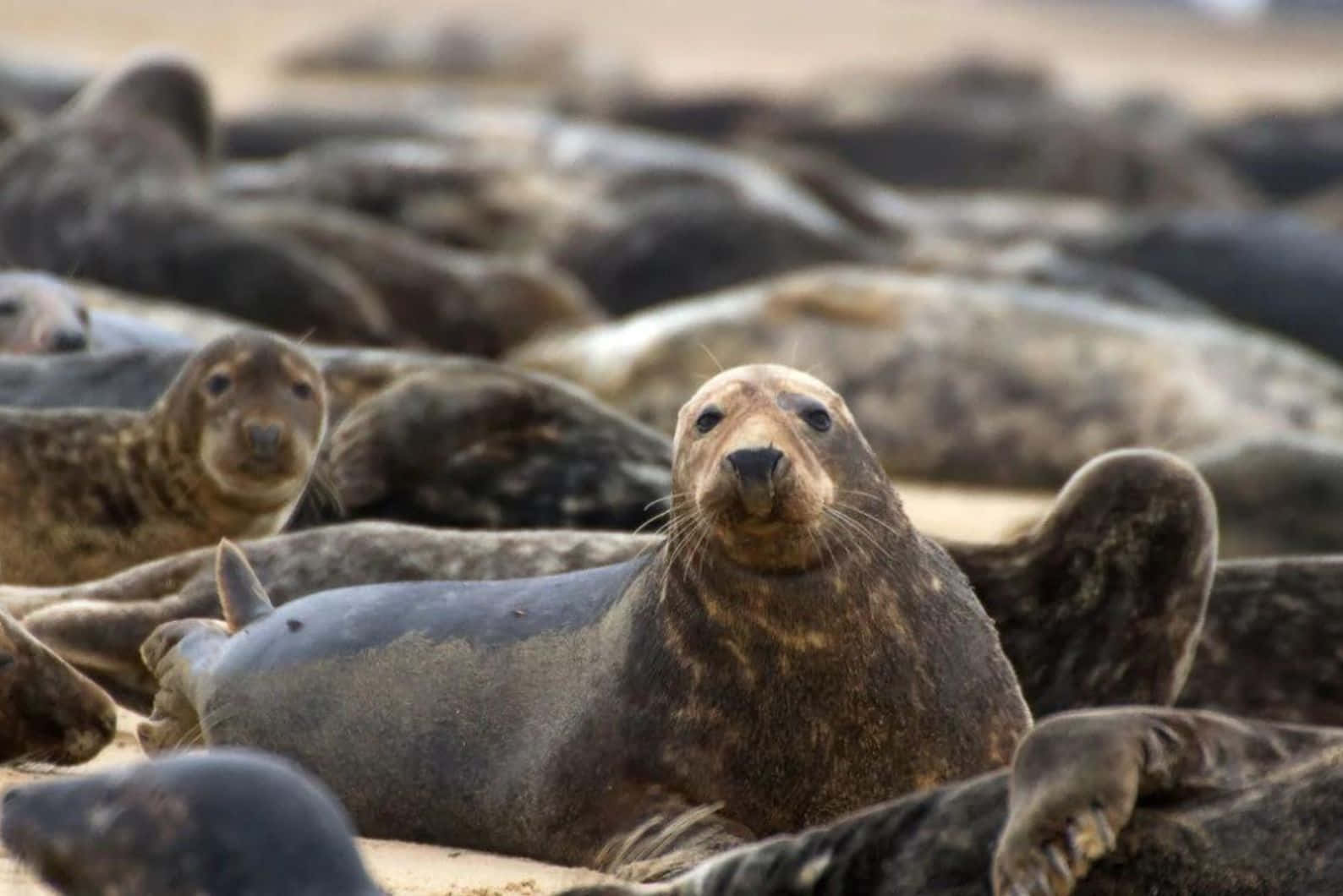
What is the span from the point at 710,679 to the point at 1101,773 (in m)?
1.28

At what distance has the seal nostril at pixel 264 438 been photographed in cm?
694

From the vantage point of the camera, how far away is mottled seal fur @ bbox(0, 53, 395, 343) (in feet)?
35.6

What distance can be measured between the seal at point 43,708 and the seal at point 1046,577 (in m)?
0.65

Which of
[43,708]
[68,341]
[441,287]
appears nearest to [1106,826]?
[43,708]

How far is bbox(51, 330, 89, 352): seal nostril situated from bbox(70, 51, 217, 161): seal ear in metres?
3.68

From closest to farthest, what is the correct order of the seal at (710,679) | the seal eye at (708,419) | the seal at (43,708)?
the seal at (710,679) < the seal eye at (708,419) < the seal at (43,708)

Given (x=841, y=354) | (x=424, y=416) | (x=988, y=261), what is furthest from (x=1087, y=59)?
(x=424, y=416)

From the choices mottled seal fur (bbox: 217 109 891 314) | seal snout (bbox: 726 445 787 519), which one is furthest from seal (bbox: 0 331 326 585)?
mottled seal fur (bbox: 217 109 891 314)

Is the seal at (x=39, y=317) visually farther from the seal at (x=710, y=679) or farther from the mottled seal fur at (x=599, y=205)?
the mottled seal fur at (x=599, y=205)

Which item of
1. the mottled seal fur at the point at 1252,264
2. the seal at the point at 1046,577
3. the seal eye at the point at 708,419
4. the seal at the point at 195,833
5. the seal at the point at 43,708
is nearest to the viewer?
the seal at the point at 195,833

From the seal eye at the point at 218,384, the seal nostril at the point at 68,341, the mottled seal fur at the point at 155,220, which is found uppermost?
the seal eye at the point at 218,384

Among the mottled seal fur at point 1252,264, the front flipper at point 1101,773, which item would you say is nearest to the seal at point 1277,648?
the front flipper at point 1101,773

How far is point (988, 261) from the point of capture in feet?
46.0

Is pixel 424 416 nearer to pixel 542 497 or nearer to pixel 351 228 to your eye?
pixel 542 497
